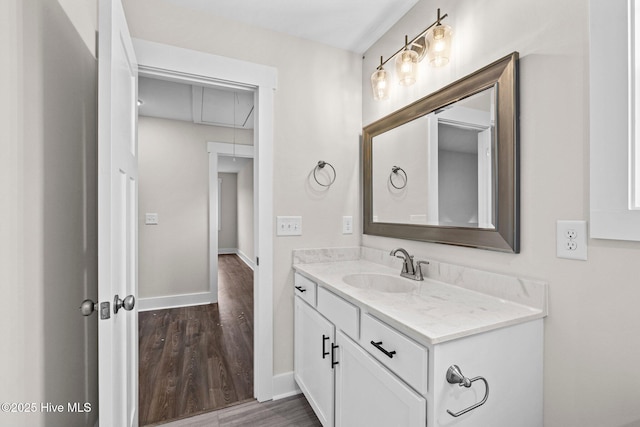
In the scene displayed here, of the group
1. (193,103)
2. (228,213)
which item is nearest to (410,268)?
(193,103)

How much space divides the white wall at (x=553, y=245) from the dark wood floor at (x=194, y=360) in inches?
67.1

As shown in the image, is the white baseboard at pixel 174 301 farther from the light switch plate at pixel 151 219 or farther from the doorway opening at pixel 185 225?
the light switch plate at pixel 151 219

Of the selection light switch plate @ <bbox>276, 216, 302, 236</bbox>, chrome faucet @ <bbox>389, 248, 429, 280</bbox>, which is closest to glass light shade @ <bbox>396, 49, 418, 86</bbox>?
chrome faucet @ <bbox>389, 248, 429, 280</bbox>

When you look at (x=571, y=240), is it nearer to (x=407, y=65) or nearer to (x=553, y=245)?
(x=553, y=245)

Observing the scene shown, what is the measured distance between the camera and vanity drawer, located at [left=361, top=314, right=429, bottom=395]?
2.89ft

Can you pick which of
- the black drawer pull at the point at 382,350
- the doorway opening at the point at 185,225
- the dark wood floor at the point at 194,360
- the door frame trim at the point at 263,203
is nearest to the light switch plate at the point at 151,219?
the doorway opening at the point at 185,225

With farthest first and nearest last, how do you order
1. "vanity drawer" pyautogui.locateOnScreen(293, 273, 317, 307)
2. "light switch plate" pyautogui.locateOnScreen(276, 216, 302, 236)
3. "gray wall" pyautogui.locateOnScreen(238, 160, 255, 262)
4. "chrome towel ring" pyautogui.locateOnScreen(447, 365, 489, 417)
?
1. "gray wall" pyautogui.locateOnScreen(238, 160, 255, 262)
2. "light switch plate" pyautogui.locateOnScreen(276, 216, 302, 236)
3. "vanity drawer" pyautogui.locateOnScreen(293, 273, 317, 307)
4. "chrome towel ring" pyautogui.locateOnScreen(447, 365, 489, 417)

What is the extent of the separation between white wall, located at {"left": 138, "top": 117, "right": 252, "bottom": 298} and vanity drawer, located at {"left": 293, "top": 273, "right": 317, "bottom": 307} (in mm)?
2238

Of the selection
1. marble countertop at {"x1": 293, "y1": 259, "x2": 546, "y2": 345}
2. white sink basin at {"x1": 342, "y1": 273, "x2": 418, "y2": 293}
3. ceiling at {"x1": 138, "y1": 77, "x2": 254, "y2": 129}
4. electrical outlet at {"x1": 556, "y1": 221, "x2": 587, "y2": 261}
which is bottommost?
white sink basin at {"x1": 342, "y1": 273, "x2": 418, "y2": 293}

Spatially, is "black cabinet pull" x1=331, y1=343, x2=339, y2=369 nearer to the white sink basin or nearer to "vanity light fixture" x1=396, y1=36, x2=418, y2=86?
the white sink basin

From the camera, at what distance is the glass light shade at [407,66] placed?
1587 millimetres

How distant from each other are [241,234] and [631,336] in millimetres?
7628

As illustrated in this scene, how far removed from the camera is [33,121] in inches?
32.3

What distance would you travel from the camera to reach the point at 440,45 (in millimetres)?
1389
